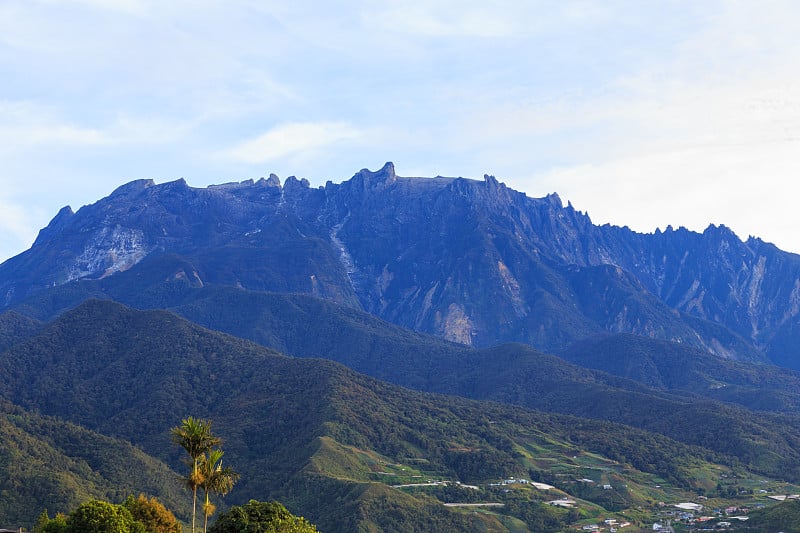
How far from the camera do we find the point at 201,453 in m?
99.8

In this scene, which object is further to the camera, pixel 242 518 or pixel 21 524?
pixel 21 524

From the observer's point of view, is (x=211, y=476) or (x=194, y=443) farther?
(x=211, y=476)

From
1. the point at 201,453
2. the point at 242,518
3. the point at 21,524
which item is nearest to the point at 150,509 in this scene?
the point at 242,518

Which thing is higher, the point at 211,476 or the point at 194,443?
the point at 194,443

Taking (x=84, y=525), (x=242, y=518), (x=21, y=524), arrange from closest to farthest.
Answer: (x=84, y=525) < (x=242, y=518) < (x=21, y=524)

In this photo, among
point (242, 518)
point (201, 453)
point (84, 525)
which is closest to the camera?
point (201, 453)

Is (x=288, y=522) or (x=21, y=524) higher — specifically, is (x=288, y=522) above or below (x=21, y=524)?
above

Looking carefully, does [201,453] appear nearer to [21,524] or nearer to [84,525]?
[84,525]

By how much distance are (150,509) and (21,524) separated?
264 ft

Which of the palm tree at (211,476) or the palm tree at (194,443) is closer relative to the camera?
the palm tree at (194,443)

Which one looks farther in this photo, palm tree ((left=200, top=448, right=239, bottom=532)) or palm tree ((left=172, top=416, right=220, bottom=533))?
palm tree ((left=200, top=448, right=239, bottom=532))

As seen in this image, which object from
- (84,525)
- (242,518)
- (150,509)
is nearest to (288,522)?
(242,518)

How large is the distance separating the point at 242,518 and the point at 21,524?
285 feet

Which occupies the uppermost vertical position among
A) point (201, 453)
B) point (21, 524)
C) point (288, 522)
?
point (201, 453)
